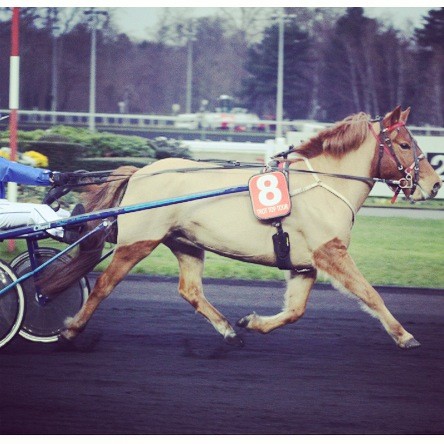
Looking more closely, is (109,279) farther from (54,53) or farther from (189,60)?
(189,60)

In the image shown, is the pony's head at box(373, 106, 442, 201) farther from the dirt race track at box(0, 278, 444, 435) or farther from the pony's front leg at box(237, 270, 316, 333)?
the dirt race track at box(0, 278, 444, 435)

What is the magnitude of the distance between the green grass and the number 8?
328cm

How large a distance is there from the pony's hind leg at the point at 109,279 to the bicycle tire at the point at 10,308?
0.99 ft

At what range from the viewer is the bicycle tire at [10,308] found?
17.8 feet

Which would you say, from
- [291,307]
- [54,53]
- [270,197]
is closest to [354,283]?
[291,307]

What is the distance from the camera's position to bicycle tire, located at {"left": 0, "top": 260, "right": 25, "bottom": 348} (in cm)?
543

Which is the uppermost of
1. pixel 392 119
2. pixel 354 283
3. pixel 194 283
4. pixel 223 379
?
pixel 392 119

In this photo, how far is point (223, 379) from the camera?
4.95 m

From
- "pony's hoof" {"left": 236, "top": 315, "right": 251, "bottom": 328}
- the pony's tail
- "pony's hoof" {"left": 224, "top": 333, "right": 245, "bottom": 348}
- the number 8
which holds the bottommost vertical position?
"pony's hoof" {"left": 224, "top": 333, "right": 245, "bottom": 348}

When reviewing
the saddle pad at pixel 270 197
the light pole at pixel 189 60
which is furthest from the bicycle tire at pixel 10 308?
the light pole at pixel 189 60

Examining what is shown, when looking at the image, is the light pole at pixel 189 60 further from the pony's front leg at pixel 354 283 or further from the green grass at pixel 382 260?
the pony's front leg at pixel 354 283

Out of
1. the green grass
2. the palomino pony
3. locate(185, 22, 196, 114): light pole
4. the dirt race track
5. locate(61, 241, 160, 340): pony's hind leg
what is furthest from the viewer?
locate(185, 22, 196, 114): light pole

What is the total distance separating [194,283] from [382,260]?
413 cm

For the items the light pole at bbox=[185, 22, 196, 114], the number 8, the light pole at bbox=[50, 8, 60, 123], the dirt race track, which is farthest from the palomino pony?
the light pole at bbox=[185, 22, 196, 114]
